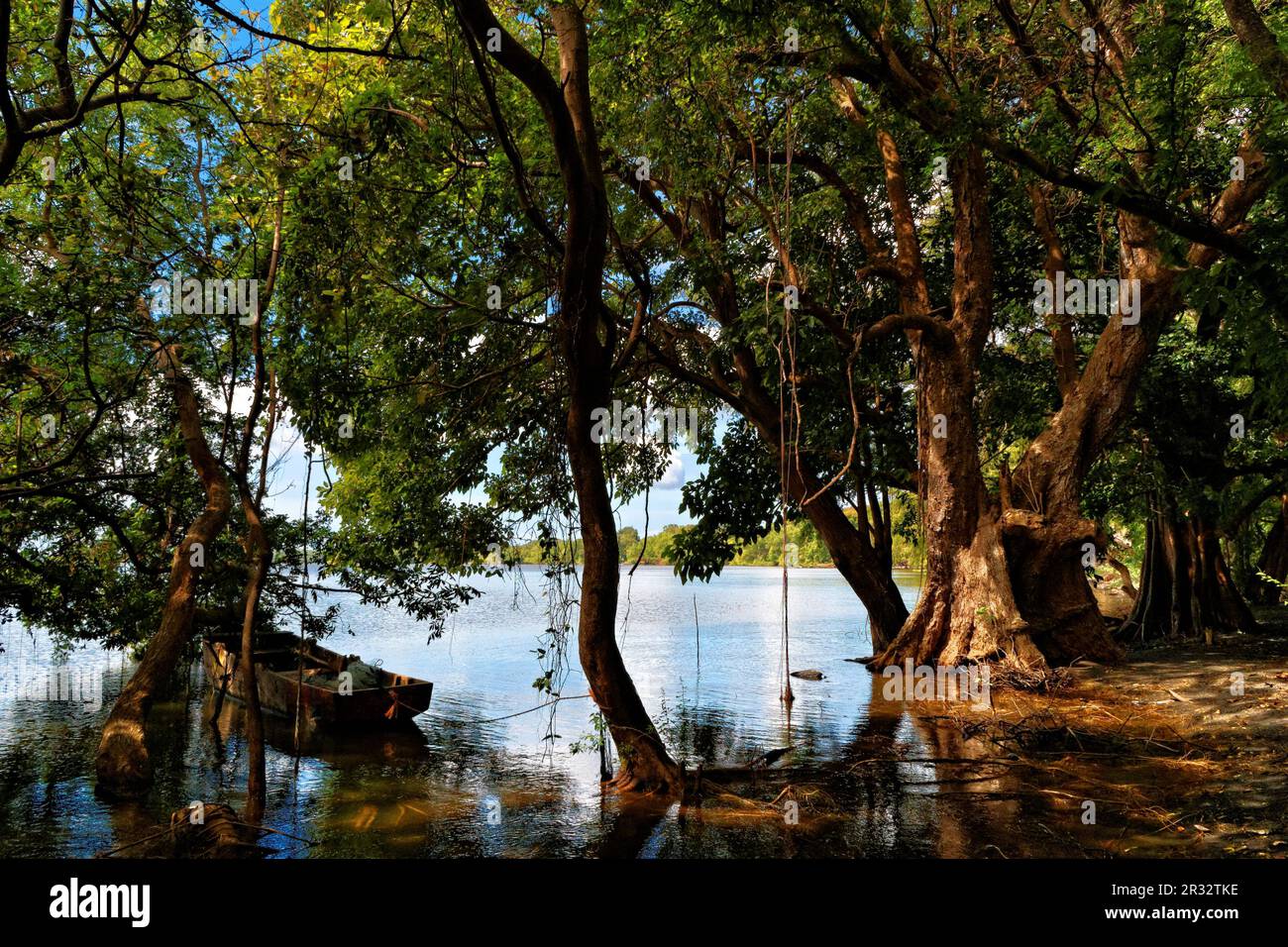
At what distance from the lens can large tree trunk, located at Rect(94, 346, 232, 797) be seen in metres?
8.96

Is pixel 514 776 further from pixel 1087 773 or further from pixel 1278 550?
pixel 1278 550

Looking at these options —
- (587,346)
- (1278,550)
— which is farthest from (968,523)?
(1278,550)

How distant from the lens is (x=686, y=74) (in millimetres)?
9094

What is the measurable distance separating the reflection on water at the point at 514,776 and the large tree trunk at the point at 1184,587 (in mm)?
6074

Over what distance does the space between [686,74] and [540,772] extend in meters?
8.07

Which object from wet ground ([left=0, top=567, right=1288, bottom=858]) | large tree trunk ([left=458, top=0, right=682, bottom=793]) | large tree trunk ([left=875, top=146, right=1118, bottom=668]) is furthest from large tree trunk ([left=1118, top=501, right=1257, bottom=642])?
large tree trunk ([left=458, top=0, right=682, bottom=793])

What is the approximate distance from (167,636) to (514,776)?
425cm

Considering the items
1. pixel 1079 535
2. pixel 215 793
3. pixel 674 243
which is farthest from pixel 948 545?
pixel 215 793

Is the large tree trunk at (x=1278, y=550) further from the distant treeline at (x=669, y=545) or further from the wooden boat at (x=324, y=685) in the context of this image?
the wooden boat at (x=324, y=685)

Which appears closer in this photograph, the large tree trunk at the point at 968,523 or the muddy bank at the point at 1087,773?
the muddy bank at the point at 1087,773

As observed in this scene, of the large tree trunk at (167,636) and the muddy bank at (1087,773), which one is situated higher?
the large tree trunk at (167,636)

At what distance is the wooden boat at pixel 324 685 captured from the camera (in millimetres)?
12398

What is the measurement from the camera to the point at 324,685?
41.9ft

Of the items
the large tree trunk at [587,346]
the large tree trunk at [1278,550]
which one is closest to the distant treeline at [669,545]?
the large tree trunk at [587,346]
